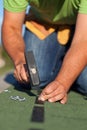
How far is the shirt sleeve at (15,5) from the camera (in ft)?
9.33

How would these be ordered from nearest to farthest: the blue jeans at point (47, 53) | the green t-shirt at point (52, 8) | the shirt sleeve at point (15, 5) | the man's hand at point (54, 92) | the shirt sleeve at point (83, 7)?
the man's hand at point (54, 92)
the shirt sleeve at point (83, 7)
the green t-shirt at point (52, 8)
the shirt sleeve at point (15, 5)
the blue jeans at point (47, 53)

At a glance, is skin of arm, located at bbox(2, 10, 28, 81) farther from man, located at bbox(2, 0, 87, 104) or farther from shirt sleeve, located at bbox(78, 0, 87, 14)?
shirt sleeve, located at bbox(78, 0, 87, 14)

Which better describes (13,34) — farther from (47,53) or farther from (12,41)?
(47,53)

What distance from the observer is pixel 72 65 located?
233 cm

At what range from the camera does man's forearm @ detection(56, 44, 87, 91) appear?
2328 millimetres

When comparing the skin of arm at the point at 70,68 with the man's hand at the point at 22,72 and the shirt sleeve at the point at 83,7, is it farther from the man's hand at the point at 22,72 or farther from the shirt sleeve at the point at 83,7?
the man's hand at the point at 22,72

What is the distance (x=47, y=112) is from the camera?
2.21 meters

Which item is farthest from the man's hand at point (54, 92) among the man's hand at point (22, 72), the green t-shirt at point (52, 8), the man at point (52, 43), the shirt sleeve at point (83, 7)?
the green t-shirt at point (52, 8)

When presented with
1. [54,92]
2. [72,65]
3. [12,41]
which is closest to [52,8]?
[12,41]

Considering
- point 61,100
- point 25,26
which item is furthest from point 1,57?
point 61,100

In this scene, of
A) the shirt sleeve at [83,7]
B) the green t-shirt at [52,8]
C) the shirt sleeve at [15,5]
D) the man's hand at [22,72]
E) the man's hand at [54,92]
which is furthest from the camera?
the shirt sleeve at [15,5]

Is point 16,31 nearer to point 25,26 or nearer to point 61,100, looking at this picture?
point 25,26

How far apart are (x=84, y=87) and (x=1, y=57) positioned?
10292 millimetres

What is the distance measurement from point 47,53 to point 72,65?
872 millimetres
